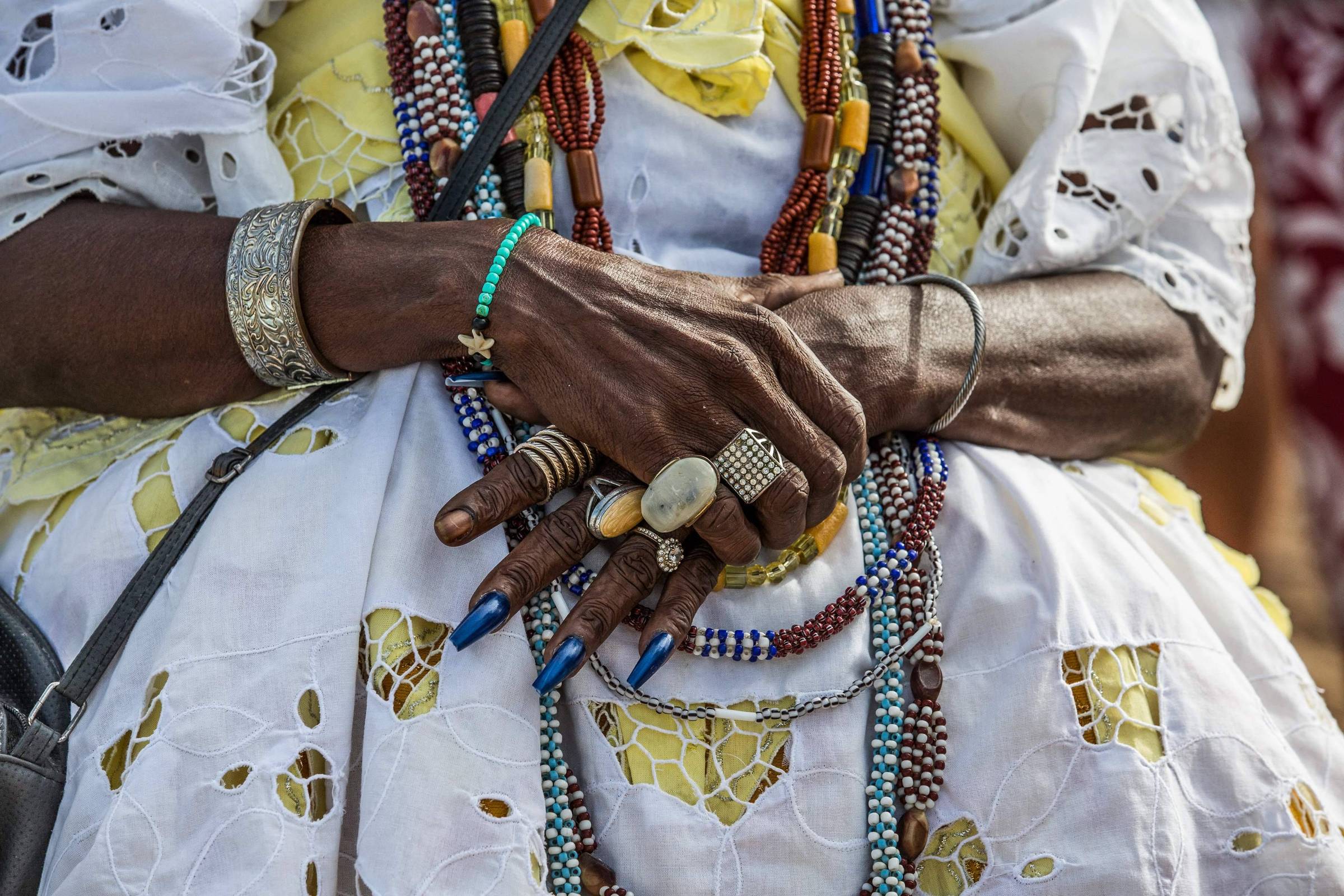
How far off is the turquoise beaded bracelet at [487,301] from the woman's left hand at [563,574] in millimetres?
126

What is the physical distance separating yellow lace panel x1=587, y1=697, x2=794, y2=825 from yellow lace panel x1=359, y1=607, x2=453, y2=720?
0.56 ft

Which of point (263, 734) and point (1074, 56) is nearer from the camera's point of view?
point (263, 734)

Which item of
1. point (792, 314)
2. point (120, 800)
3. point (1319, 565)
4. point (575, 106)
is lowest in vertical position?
point (1319, 565)

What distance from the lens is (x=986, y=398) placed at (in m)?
1.44

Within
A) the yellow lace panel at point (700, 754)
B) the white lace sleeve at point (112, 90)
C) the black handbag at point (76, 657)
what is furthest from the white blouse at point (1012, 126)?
the yellow lace panel at point (700, 754)

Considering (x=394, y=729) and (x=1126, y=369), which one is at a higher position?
(x=1126, y=369)

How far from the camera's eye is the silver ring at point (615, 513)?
1137 millimetres

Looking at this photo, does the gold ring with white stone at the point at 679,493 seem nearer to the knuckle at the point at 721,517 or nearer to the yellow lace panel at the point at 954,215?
the knuckle at the point at 721,517

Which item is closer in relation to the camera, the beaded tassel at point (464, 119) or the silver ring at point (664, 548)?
the silver ring at point (664, 548)

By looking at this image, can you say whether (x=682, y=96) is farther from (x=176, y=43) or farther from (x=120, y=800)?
(x=120, y=800)

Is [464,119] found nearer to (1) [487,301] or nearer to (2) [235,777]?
(1) [487,301]

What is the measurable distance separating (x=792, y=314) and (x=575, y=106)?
1.16 ft

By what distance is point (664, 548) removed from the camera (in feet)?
3.85

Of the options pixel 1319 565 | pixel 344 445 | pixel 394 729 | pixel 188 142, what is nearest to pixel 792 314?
pixel 344 445
